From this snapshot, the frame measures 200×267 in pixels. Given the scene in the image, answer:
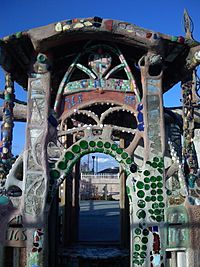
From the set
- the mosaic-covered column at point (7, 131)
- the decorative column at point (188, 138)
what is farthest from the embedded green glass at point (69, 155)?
the decorative column at point (188, 138)

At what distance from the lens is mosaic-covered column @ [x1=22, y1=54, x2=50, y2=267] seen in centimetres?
664

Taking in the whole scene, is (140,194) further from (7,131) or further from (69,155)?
(7,131)

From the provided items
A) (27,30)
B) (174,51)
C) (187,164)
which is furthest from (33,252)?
(174,51)

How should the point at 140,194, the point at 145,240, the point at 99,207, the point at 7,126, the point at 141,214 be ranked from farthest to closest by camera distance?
the point at 99,207
the point at 7,126
the point at 140,194
the point at 141,214
the point at 145,240

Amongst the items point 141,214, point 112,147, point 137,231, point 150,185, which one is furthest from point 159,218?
point 112,147

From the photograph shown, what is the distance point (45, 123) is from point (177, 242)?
3.32m

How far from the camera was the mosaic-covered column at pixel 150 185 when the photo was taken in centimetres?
667

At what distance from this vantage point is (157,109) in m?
7.23

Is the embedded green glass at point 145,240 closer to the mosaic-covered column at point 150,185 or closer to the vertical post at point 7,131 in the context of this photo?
the mosaic-covered column at point 150,185

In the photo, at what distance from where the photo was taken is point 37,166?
6930mm

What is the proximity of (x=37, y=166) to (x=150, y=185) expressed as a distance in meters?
2.16

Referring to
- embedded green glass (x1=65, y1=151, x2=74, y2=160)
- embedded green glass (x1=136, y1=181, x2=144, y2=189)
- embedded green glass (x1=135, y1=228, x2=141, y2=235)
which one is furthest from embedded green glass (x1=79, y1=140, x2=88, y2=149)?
embedded green glass (x1=135, y1=228, x2=141, y2=235)

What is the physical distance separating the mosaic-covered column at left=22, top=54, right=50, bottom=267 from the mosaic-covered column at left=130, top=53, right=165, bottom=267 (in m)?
1.67

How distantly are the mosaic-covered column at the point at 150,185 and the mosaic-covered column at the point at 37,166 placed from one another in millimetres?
1667
